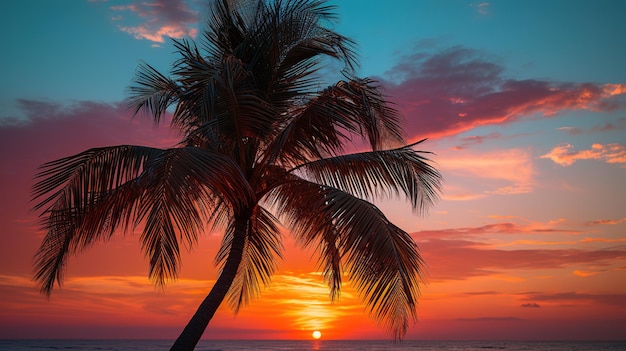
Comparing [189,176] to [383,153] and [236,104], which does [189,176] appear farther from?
[383,153]

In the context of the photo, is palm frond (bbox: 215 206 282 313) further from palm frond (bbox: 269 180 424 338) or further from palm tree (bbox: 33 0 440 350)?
palm frond (bbox: 269 180 424 338)

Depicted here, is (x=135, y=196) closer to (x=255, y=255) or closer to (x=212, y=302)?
(x=212, y=302)

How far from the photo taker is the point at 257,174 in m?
9.88

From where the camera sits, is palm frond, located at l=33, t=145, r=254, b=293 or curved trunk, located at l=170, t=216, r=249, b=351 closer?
palm frond, located at l=33, t=145, r=254, b=293

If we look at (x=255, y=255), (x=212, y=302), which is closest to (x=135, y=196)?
(x=212, y=302)

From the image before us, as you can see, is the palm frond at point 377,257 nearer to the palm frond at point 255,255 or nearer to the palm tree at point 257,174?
the palm tree at point 257,174

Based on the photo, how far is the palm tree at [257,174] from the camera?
793 cm

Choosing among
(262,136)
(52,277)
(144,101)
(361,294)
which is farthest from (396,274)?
(144,101)

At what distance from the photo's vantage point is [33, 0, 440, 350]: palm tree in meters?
7.93

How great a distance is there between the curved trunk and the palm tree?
0.02 metres

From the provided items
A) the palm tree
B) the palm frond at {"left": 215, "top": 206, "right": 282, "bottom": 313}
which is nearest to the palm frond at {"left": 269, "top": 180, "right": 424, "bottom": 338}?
the palm tree

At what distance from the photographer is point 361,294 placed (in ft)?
26.4

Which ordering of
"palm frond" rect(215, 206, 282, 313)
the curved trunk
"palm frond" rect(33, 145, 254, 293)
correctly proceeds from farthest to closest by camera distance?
"palm frond" rect(215, 206, 282, 313) → the curved trunk → "palm frond" rect(33, 145, 254, 293)

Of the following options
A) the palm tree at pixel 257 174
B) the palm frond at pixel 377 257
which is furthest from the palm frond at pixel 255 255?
the palm frond at pixel 377 257
